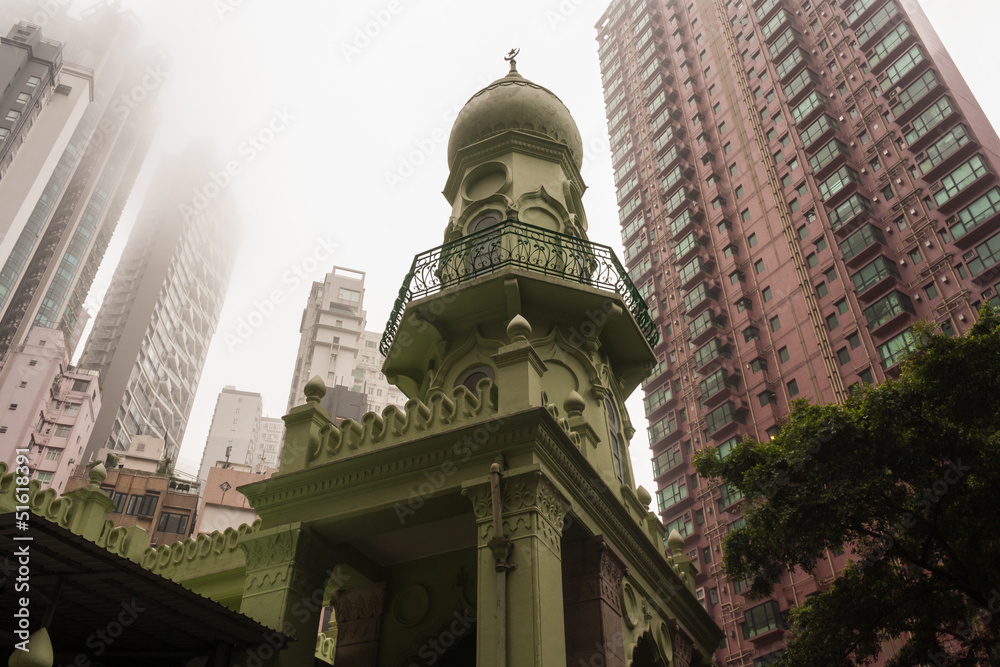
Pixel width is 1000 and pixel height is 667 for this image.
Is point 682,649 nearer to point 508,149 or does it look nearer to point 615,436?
point 615,436

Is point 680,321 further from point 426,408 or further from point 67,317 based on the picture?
point 67,317

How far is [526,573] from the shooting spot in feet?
32.2

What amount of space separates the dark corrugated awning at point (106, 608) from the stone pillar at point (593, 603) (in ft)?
13.7

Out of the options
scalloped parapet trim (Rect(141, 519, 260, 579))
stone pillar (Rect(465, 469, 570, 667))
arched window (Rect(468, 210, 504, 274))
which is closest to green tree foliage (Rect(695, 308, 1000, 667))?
arched window (Rect(468, 210, 504, 274))

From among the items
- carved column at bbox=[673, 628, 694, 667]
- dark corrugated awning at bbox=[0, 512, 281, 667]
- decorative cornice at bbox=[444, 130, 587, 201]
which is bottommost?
dark corrugated awning at bbox=[0, 512, 281, 667]

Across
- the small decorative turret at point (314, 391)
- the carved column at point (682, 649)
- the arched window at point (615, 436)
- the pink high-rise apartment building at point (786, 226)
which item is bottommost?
the carved column at point (682, 649)

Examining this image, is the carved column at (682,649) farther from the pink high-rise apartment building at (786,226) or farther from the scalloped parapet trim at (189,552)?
the pink high-rise apartment building at (786,226)

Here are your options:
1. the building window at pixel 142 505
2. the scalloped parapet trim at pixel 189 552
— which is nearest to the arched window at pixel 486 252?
the scalloped parapet trim at pixel 189 552

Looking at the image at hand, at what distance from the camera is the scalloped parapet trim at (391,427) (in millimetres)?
11688

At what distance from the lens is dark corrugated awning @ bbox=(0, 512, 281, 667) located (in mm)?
7738

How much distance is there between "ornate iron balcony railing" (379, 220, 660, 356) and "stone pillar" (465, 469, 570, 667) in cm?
539

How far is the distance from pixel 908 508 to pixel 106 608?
16771 millimetres

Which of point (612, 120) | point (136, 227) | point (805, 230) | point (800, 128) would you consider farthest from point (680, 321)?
point (136, 227)

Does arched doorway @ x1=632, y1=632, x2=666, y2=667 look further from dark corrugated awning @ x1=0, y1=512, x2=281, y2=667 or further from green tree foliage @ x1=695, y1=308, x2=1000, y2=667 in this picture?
dark corrugated awning @ x1=0, y1=512, x2=281, y2=667
